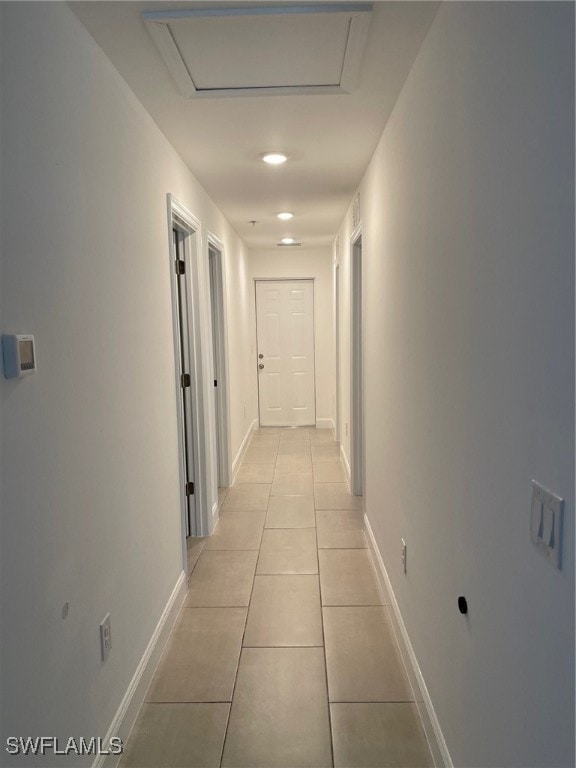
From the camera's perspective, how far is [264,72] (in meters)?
1.91

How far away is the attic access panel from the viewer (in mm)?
1541

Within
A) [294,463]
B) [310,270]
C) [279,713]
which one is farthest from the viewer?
[310,270]

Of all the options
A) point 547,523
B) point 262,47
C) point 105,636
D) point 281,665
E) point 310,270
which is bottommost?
point 281,665

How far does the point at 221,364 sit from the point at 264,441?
203cm

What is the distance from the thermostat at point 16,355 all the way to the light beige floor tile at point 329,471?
3804 mm

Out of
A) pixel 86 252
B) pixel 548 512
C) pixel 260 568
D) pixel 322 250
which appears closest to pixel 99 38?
pixel 86 252

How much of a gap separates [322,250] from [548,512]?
6382 millimetres

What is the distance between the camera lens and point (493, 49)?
112 centimetres

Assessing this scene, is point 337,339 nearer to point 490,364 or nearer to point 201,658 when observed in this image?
point 201,658

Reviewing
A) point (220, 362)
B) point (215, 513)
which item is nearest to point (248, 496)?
point (215, 513)

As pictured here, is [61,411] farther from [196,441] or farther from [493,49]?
[196,441]

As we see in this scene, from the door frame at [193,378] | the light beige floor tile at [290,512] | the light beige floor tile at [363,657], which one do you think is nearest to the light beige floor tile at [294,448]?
the light beige floor tile at [290,512]

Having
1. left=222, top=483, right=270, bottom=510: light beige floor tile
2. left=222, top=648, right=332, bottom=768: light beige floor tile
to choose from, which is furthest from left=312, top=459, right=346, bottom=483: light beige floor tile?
left=222, top=648, right=332, bottom=768: light beige floor tile

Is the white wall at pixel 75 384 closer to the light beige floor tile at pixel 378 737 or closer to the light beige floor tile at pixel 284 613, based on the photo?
the light beige floor tile at pixel 284 613
